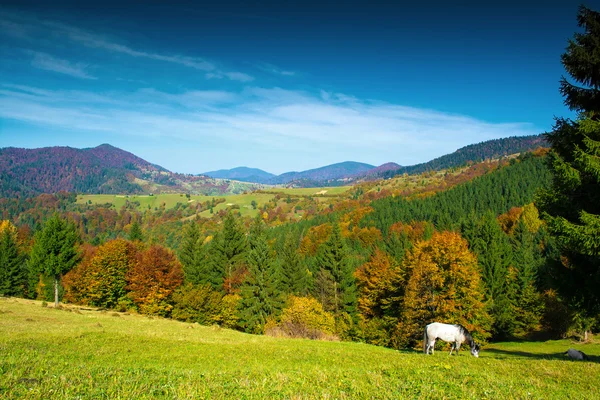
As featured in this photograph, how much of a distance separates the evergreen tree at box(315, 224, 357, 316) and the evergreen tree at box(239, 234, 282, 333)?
6945 millimetres

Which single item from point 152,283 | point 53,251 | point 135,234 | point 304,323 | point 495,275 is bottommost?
point 152,283

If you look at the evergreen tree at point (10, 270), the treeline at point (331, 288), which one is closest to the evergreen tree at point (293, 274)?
the treeline at point (331, 288)

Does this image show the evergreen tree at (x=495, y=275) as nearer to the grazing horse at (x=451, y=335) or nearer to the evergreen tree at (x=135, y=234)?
the grazing horse at (x=451, y=335)

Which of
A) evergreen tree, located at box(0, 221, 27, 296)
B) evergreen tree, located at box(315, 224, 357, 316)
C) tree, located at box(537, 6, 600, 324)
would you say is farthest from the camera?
evergreen tree, located at box(0, 221, 27, 296)

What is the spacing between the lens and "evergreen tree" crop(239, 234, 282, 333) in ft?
161

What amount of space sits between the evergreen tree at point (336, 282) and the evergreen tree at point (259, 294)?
22.8ft

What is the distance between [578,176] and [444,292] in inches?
937

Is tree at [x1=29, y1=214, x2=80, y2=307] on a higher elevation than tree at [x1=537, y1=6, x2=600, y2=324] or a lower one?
lower

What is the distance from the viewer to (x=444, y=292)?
1401 inches

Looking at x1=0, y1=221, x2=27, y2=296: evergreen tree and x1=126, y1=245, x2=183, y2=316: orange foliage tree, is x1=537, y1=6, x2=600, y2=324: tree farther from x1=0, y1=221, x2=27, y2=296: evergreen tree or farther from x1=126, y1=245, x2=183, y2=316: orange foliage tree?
x1=0, y1=221, x2=27, y2=296: evergreen tree

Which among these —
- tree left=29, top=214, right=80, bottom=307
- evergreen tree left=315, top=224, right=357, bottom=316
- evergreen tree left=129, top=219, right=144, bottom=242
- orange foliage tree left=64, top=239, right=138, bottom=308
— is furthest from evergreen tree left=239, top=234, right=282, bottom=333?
evergreen tree left=129, top=219, right=144, bottom=242

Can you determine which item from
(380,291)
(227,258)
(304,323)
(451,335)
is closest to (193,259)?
(227,258)

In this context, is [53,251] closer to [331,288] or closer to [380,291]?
[331,288]

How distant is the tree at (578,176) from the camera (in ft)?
47.6
